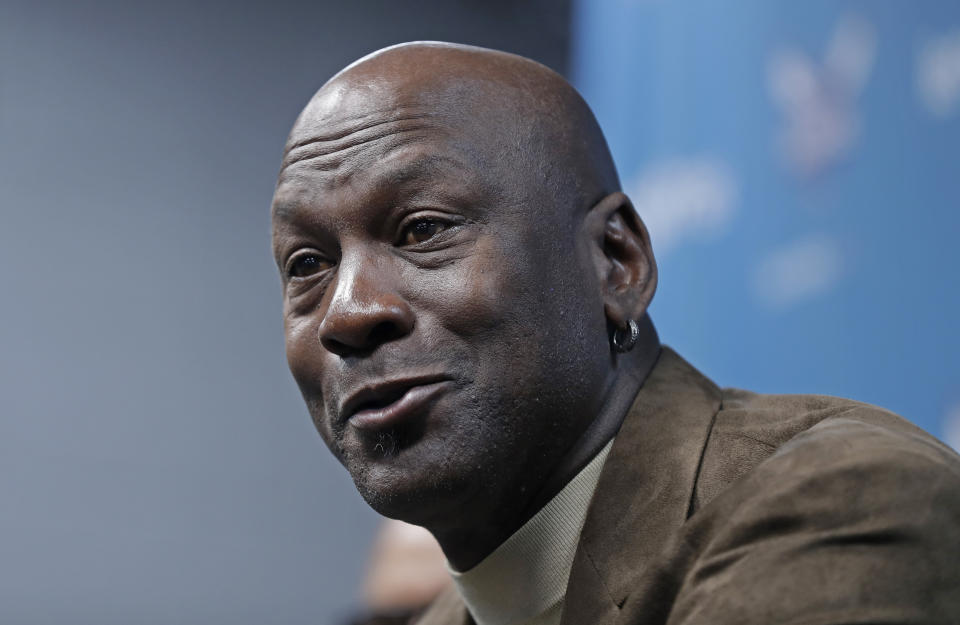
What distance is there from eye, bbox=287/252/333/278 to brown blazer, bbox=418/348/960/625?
49cm

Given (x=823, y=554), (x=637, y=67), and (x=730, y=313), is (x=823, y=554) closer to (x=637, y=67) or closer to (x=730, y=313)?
(x=730, y=313)

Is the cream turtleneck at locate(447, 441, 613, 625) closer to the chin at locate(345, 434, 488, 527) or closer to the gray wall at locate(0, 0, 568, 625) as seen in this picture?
the chin at locate(345, 434, 488, 527)

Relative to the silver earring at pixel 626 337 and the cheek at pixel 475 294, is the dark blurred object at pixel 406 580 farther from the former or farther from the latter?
the cheek at pixel 475 294

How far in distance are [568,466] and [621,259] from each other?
0.33 m

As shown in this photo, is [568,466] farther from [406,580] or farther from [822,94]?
[406,580]

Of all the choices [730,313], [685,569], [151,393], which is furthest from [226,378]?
[685,569]

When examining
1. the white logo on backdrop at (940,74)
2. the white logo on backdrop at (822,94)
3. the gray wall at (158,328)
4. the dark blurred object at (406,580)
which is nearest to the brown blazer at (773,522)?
the white logo on backdrop at (940,74)

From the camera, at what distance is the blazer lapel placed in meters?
1.45

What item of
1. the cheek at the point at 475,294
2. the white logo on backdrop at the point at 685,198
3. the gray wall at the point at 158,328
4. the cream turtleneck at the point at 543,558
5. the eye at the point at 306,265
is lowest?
the gray wall at the point at 158,328

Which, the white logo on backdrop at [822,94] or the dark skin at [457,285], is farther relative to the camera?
the white logo on backdrop at [822,94]

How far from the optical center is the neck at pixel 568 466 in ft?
5.34

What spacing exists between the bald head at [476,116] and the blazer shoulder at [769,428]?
385 millimetres

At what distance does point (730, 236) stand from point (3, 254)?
3197 millimetres

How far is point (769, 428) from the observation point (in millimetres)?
1522
